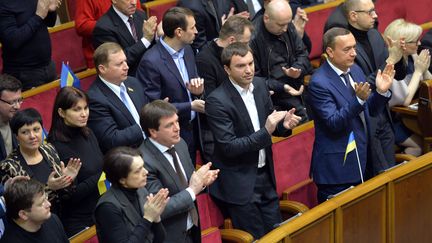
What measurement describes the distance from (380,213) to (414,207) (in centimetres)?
19

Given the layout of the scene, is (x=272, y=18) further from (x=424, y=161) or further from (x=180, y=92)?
(x=424, y=161)

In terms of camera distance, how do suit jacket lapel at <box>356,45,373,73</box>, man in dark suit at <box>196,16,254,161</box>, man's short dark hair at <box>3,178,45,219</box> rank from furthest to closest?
1. suit jacket lapel at <box>356,45,373,73</box>
2. man in dark suit at <box>196,16,254,161</box>
3. man's short dark hair at <box>3,178,45,219</box>

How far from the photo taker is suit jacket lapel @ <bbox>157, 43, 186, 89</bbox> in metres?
3.64

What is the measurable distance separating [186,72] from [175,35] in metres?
0.18

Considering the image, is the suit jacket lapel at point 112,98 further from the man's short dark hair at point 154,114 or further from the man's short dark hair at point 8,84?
the man's short dark hair at point 154,114

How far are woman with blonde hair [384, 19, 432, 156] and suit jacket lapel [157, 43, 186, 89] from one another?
103 cm

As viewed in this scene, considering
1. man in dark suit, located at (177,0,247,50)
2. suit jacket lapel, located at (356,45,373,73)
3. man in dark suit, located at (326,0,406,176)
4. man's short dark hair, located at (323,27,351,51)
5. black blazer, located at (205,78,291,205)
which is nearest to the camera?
black blazer, located at (205,78,291,205)

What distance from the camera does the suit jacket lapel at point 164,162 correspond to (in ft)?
9.21

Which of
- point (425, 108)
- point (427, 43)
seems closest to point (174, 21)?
point (425, 108)

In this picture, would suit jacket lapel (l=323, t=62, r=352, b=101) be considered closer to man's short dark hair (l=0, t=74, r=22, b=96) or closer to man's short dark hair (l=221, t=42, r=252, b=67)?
man's short dark hair (l=221, t=42, r=252, b=67)

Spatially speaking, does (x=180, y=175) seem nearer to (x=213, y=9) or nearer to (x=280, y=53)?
(x=280, y=53)

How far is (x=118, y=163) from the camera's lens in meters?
2.58

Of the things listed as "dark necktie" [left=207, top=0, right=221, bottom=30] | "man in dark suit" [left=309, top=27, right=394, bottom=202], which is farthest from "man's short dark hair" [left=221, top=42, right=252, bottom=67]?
"dark necktie" [left=207, top=0, right=221, bottom=30]

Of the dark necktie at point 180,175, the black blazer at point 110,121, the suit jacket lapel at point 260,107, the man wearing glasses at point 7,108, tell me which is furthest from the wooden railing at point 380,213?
the man wearing glasses at point 7,108
